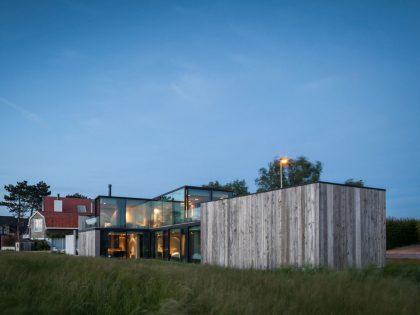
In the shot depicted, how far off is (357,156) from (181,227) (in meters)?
95.8

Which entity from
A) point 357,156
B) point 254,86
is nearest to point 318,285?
point 254,86

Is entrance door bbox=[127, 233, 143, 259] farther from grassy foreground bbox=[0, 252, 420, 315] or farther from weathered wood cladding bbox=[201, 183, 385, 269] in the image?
grassy foreground bbox=[0, 252, 420, 315]

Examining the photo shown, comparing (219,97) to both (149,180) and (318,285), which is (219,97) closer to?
(149,180)

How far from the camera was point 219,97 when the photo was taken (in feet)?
406

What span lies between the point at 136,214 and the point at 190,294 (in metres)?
20.6

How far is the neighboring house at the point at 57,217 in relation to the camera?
45.9m

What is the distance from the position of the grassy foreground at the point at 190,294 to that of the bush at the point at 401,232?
18972 mm

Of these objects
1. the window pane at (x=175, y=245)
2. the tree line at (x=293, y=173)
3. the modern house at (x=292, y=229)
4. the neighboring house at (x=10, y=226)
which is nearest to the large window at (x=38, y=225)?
the neighboring house at (x=10, y=226)

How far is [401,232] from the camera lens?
27531 mm

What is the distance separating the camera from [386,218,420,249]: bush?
88.9ft

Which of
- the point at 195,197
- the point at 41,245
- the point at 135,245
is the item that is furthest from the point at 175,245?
the point at 41,245

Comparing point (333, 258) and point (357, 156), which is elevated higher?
point (357, 156)

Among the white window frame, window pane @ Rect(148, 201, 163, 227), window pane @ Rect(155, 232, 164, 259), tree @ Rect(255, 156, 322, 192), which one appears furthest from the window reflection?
the white window frame

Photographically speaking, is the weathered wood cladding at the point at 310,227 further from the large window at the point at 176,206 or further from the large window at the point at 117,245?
the large window at the point at 117,245
